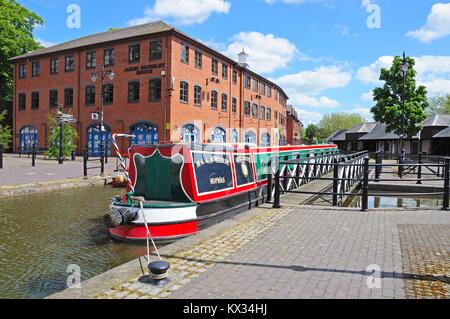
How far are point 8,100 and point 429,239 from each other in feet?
153

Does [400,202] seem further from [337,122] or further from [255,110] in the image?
[337,122]

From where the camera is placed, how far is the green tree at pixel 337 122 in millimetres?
85000

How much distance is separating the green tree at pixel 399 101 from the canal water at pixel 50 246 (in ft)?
104

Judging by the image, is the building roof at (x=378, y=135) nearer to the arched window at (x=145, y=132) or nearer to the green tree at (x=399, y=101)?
the green tree at (x=399, y=101)

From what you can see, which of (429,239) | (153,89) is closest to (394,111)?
(153,89)

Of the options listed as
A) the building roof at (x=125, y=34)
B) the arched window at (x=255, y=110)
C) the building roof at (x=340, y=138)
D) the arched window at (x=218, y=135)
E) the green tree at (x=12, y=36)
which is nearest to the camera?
the building roof at (x=125, y=34)

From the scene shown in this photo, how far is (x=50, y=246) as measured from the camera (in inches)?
257

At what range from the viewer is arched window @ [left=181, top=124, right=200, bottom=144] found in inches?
1160

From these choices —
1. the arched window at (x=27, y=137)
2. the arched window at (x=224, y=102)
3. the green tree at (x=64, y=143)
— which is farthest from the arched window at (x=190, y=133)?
the arched window at (x=27, y=137)

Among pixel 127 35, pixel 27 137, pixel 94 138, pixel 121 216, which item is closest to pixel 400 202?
pixel 121 216

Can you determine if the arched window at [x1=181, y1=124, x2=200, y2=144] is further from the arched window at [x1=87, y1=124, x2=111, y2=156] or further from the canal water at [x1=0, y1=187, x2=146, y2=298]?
the canal water at [x1=0, y1=187, x2=146, y2=298]

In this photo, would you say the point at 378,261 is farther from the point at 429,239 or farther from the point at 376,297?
the point at 429,239

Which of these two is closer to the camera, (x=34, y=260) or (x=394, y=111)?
(x=34, y=260)

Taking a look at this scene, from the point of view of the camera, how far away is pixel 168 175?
745cm
